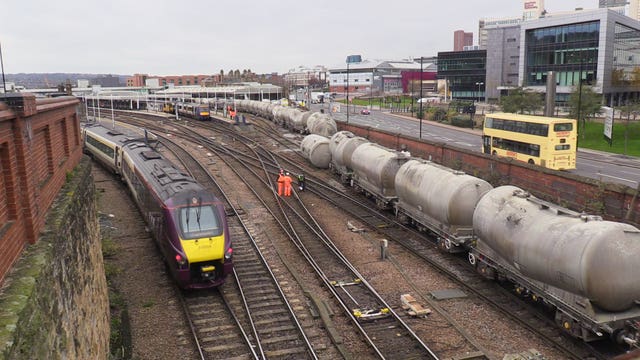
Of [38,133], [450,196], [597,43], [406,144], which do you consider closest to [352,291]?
[450,196]

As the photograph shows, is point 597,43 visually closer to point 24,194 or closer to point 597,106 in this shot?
point 597,106

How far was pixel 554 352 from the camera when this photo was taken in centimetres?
1205

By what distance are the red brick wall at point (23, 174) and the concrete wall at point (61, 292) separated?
283 millimetres

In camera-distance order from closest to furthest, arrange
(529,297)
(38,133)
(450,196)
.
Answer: (38,133), (529,297), (450,196)

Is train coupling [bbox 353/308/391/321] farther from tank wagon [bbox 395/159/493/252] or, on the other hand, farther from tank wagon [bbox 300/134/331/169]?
tank wagon [bbox 300/134/331/169]

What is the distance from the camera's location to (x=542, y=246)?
12.5 metres

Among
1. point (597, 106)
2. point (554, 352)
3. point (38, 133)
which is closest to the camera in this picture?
point (38, 133)

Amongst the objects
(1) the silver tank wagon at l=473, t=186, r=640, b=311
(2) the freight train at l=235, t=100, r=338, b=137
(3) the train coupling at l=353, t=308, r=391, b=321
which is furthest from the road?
(2) the freight train at l=235, t=100, r=338, b=137

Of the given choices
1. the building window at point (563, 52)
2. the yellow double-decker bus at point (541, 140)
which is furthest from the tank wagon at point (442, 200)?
the building window at point (563, 52)

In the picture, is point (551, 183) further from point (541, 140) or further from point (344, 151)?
point (344, 151)

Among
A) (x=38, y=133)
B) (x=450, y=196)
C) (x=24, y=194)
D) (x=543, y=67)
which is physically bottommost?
(x=450, y=196)

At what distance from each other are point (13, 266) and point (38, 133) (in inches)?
155

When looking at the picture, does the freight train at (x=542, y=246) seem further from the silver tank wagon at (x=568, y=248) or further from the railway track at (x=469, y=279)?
the railway track at (x=469, y=279)

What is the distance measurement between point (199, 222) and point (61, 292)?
625 cm
